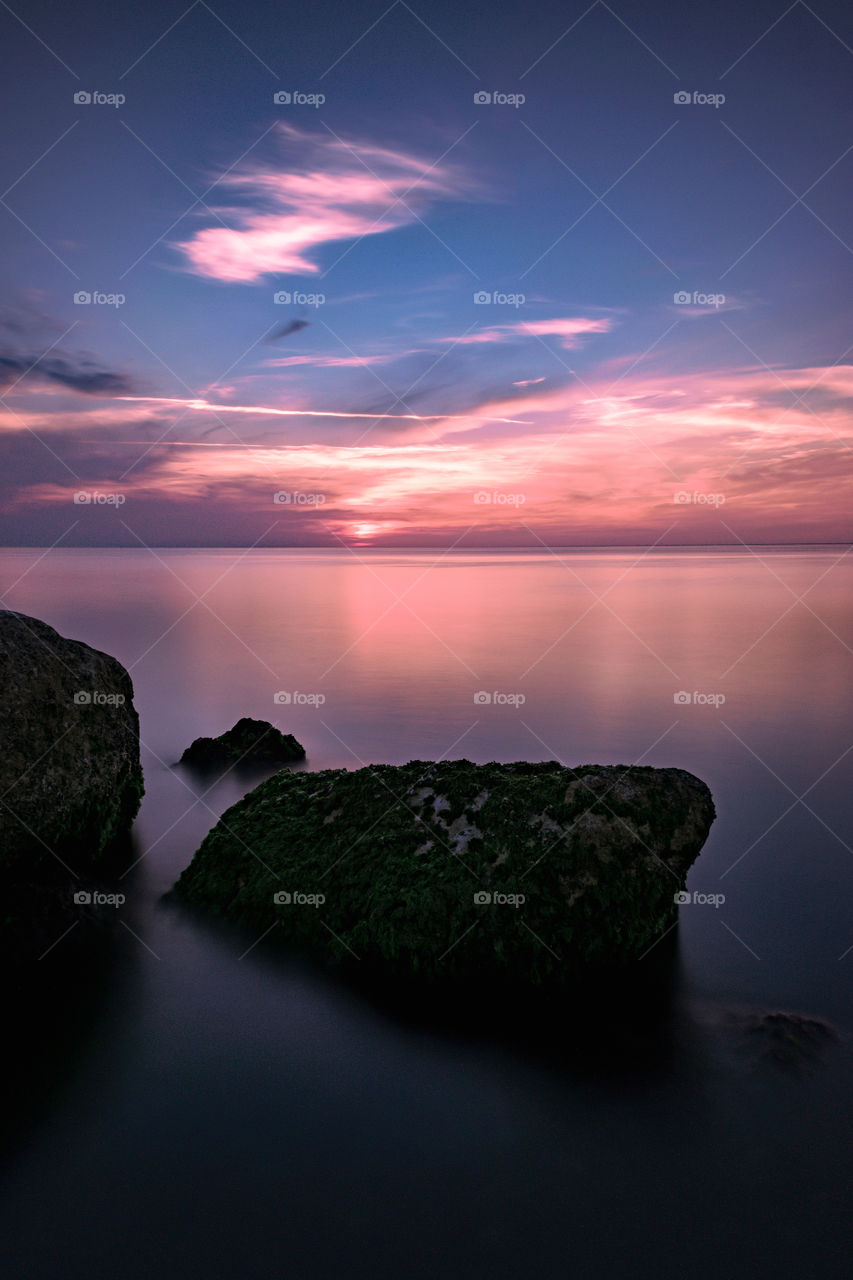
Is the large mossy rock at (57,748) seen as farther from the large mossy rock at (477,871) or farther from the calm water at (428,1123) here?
the large mossy rock at (477,871)

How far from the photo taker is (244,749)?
18266mm

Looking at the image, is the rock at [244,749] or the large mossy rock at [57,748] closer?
the large mossy rock at [57,748]

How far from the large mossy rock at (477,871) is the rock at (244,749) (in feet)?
22.0

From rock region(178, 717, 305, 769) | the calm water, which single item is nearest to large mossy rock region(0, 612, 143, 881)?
the calm water

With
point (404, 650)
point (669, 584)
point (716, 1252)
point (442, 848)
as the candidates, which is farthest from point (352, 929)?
point (669, 584)

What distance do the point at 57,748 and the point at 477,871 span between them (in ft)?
20.4

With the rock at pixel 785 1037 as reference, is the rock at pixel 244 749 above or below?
below

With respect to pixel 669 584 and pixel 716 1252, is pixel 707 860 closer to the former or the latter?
pixel 716 1252

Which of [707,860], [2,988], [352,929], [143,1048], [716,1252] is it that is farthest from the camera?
[707,860]

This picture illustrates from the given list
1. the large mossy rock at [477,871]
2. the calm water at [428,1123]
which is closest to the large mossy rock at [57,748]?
the calm water at [428,1123]

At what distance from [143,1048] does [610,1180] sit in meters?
4.98

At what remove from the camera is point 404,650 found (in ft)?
121

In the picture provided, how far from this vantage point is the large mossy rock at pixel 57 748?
411 inches

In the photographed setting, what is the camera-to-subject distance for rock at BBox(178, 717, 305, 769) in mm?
18000
